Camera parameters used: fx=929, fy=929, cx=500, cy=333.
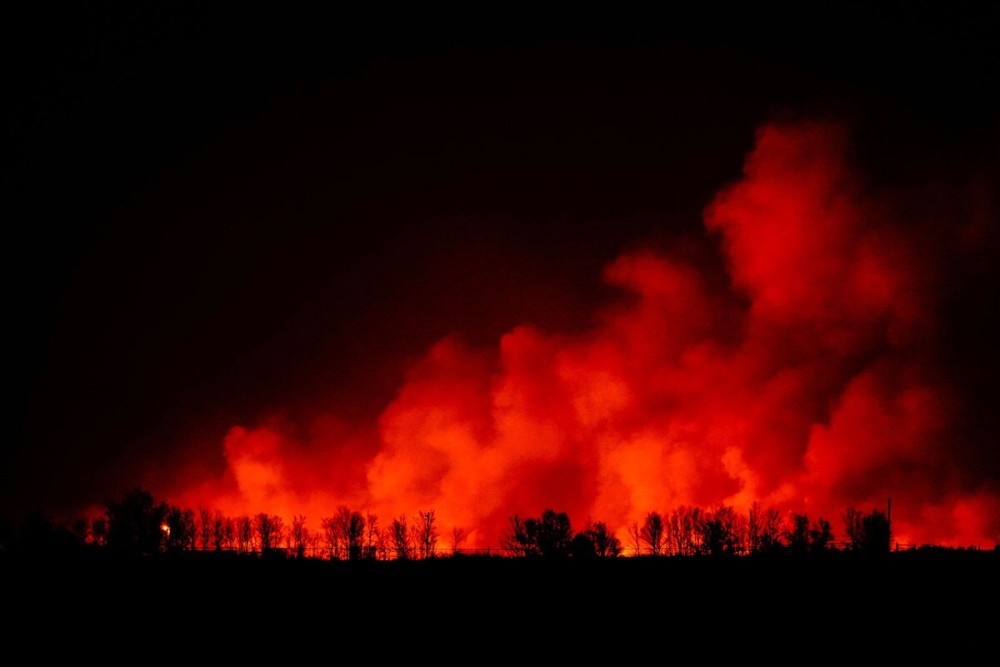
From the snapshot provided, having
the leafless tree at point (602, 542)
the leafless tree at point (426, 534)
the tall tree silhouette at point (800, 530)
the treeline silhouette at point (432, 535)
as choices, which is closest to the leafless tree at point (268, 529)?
the treeline silhouette at point (432, 535)

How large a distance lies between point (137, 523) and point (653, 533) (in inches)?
2238

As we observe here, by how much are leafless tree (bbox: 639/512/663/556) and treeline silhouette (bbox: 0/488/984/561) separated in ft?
0.39

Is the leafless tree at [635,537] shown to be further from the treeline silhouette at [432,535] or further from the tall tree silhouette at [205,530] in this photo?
the tall tree silhouette at [205,530]

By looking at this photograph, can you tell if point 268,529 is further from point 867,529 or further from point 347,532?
point 867,529

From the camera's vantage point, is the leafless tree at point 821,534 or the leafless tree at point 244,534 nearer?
the leafless tree at point 821,534

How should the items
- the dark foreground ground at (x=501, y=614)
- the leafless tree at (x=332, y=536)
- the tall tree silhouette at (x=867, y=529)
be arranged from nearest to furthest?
the dark foreground ground at (x=501, y=614), the tall tree silhouette at (x=867, y=529), the leafless tree at (x=332, y=536)

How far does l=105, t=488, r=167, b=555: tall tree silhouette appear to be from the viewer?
315 feet

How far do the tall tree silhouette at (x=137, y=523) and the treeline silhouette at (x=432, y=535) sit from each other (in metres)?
0.10

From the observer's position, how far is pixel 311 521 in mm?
133625

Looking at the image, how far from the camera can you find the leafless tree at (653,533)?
106938 mm

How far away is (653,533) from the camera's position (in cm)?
10644

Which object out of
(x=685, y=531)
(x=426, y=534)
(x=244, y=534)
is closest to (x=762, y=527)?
(x=685, y=531)

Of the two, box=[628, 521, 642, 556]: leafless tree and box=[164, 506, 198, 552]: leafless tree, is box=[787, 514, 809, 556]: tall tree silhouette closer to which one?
box=[628, 521, 642, 556]: leafless tree

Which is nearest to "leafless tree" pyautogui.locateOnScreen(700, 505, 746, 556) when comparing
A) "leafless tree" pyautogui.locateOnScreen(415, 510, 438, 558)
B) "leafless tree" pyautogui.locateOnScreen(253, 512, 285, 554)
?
"leafless tree" pyautogui.locateOnScreen(415, 510, 438, 558)
